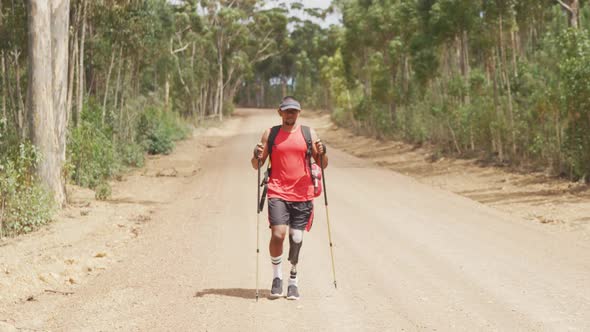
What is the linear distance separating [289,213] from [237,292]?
1023mm

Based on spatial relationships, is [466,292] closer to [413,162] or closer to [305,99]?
[413,162]

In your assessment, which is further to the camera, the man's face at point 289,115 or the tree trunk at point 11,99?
the tree trunk at point 11,99

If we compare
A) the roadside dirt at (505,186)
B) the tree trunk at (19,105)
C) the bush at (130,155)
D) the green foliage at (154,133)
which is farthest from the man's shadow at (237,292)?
the green foliage at (154,133)

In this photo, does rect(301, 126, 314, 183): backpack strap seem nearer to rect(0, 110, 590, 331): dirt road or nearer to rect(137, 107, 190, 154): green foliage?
rect(0, 110, 590, 331): dirt road

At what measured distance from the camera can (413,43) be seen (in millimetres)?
27219

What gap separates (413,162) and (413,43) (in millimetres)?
4648

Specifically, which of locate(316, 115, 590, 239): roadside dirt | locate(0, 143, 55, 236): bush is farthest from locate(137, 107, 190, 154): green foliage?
locate(0, 143, 55, 236): bush

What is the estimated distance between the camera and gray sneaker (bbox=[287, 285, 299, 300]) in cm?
698

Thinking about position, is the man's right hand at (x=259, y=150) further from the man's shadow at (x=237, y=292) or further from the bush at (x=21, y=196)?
the bush at (x=21, y=196)

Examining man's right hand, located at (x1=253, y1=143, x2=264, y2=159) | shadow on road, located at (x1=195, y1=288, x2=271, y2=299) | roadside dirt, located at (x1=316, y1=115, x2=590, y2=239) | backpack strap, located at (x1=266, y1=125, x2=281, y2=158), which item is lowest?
roadside dirt, located at (x1=316, y1=115, x2=590, y2=239)

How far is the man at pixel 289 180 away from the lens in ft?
22.6

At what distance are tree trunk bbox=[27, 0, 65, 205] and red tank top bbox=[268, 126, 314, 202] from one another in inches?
293

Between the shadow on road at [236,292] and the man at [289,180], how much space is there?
396mm

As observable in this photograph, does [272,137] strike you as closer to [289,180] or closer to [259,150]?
[259,150]
